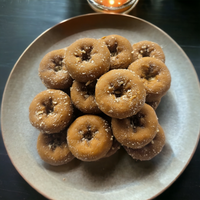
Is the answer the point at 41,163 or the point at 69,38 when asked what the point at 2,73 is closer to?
the point at 69,38

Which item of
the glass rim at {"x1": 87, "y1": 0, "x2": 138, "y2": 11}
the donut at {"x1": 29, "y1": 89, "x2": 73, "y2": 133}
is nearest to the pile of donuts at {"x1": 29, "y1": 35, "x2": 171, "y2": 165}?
the donut at {"x1": 29, "y1": 89, "x2": 73, "y2": 133}

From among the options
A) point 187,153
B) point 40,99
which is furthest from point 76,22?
point 187,153

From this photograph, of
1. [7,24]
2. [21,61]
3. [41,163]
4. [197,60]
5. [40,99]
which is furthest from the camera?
[7,24]

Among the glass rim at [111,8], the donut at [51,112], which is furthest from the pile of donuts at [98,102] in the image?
the glass rim at [111,8]

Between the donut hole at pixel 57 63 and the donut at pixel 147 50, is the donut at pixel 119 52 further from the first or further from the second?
the donut hole at pixel 57 63

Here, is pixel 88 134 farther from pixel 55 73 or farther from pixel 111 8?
pixel 111 8

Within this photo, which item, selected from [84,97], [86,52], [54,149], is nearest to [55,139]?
[54,149]

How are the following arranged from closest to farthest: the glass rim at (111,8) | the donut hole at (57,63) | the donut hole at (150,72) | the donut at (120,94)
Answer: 1. the donut at (120,94)
2. the donut hole at (150,72)
3. the donut hole at (57,63)
4. the glass rim at (111,8)
